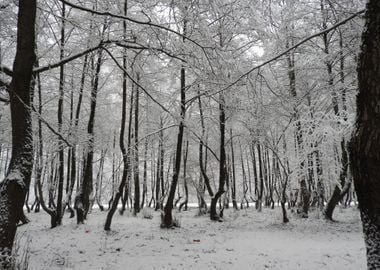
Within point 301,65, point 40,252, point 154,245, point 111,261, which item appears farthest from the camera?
point 301,65

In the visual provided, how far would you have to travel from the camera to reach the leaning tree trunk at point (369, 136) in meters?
1.91

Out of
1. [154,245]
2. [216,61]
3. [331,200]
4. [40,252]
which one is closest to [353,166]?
[216,61]

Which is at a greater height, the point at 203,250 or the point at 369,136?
the point at 369,136

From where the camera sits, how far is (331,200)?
10062 mm

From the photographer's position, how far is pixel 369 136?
193 centimetres

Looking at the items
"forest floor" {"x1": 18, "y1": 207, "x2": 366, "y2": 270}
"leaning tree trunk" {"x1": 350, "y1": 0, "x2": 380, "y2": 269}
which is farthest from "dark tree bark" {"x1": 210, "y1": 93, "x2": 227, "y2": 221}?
"leaning tree trunk" {"x1": 350, "y1": 0, "x2": 380, "y2": 269}

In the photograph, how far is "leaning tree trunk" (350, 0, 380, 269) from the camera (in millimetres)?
1908

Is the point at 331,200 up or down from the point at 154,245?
up

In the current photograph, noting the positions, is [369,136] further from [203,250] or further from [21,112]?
[203,250]

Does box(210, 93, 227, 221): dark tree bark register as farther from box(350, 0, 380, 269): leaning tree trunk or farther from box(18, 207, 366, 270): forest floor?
box(350, 0, 380, 269): leaning tree trunk

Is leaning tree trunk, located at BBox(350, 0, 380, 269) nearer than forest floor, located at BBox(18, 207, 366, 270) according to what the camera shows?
Yes

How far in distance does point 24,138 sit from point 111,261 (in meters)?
2.84

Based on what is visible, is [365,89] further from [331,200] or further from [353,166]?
[331,200]

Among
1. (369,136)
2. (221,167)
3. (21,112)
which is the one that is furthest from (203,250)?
(221,167)
